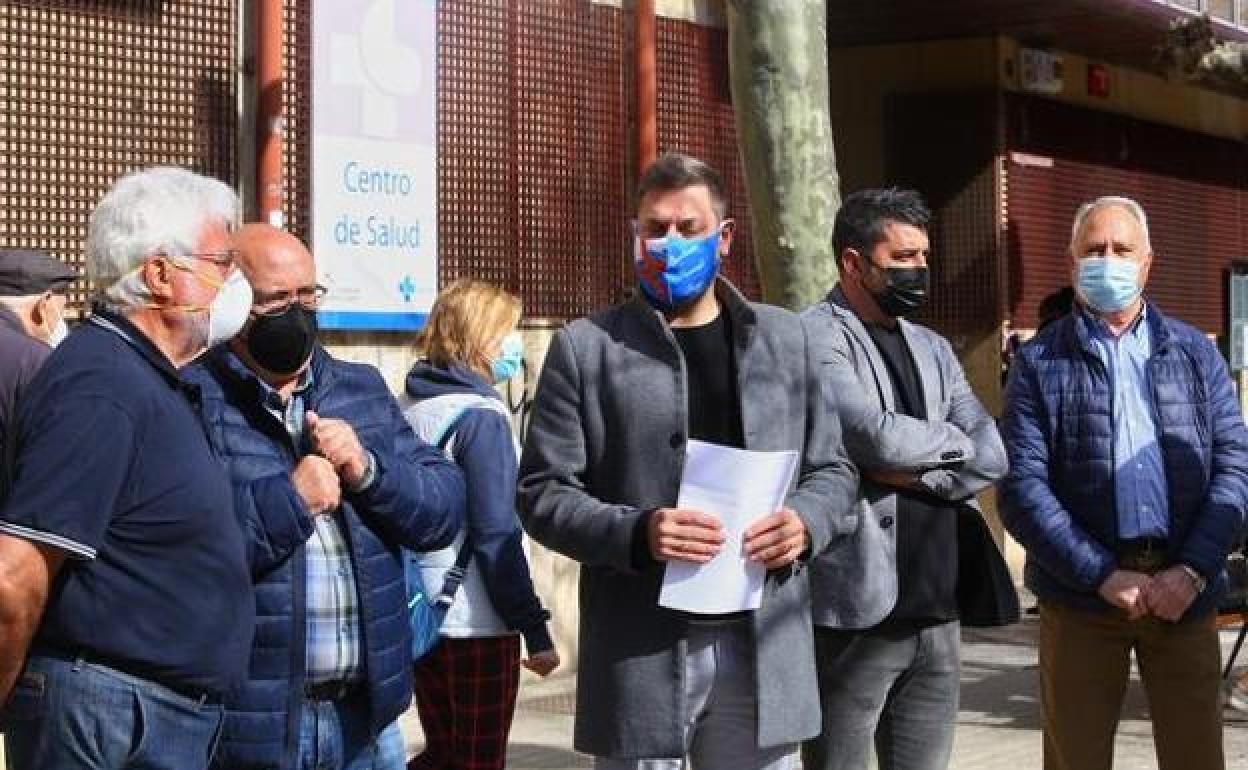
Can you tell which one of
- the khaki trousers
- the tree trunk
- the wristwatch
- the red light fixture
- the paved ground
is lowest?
the paved ground

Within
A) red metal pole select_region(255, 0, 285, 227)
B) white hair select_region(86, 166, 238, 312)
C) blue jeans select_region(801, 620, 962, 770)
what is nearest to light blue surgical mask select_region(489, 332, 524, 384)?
blue jeans select_region(801, 620, 962, 770)

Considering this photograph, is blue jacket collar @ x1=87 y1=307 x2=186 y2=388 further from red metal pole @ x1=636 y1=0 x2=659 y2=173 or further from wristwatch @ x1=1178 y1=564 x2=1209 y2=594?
red metal pole @ x1=636 y1=0 x2=659 y2=173

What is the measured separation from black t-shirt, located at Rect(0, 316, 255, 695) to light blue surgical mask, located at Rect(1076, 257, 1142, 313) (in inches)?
111

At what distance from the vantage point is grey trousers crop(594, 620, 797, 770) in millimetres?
4898

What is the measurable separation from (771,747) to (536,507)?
721mm

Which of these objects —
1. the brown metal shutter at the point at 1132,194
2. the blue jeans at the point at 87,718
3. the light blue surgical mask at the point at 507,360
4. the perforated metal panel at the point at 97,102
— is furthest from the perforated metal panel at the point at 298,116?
the brown metal shutter at the point at 1132,194

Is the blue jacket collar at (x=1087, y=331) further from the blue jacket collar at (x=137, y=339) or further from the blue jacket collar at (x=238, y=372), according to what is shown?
the blue jacket collar at (x=137, y=339)

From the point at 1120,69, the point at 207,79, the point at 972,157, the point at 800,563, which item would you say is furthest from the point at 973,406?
the point at 1120,69

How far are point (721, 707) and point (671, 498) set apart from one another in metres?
0.47

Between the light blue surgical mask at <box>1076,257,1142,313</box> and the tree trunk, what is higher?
the tree trunk

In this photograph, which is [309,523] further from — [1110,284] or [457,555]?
[1110,284]

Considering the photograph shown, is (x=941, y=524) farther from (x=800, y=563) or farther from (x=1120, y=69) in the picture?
(x=1120, y=69)

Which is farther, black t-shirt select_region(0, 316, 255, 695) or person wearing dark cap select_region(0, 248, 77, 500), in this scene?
person wearing dark cap select_region(0, 248, 77, 500)

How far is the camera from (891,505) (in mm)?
5797
